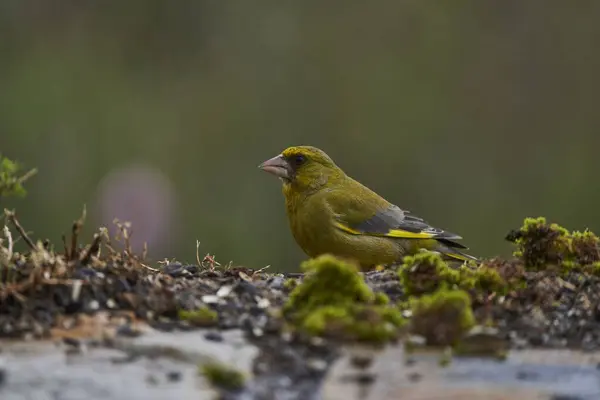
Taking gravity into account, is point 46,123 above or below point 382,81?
below

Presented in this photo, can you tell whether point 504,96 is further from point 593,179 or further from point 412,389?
point 412,389

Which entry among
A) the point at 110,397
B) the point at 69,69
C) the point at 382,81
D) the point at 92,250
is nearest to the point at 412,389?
the point at 110,397

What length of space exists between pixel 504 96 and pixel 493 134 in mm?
522

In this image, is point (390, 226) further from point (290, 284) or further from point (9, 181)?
point (9, 181)

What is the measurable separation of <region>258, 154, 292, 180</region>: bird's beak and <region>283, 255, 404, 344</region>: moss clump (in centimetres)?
339

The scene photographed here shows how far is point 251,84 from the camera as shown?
1436 centimetres

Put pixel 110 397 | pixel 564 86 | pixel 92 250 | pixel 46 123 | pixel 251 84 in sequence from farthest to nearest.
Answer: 1. pixel 564 86
2. pixel 251 84
3. pixel 46 123
4. pixel 92 250
5. pixel 110 397

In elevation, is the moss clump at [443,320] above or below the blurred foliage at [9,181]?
below

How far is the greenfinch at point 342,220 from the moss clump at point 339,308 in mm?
3010

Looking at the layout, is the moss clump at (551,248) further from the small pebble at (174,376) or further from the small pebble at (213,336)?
the small pebble at (174,376)

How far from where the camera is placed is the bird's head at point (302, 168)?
8.17m

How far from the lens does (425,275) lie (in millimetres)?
5164

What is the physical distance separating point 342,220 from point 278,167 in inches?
22.6

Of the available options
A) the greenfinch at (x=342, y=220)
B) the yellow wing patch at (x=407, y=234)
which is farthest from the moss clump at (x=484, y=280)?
the yellow wing patch at (x=407, y=234)
